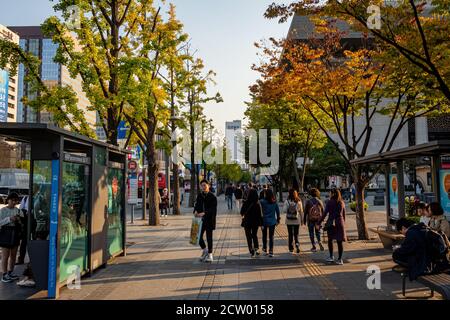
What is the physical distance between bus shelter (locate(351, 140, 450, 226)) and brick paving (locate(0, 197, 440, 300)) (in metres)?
1.42

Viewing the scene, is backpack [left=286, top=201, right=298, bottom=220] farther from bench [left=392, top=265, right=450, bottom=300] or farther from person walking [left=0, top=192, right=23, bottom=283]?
person walking [left=0, top=192, right=23, bottom=283]

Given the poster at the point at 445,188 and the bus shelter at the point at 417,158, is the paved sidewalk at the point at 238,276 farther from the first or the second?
the poster at the point at 445,188

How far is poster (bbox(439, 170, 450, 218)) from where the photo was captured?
29.7 ft

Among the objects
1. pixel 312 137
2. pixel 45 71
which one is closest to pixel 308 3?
pixel 312 137

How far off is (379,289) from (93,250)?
5.35m

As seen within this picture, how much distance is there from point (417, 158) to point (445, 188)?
6.90 feet

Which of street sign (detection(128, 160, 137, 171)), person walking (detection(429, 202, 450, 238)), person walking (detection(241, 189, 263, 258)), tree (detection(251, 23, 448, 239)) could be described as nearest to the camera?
person walking (detection(429, 202, 450, 238))

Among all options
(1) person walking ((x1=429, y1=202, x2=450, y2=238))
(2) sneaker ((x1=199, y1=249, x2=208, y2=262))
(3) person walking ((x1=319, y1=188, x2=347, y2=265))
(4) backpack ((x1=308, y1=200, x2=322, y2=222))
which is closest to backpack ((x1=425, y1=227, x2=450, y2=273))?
(1) person walking ((x1=429, y1=202, x2=450, y2=238))

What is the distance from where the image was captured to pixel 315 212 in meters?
11.2

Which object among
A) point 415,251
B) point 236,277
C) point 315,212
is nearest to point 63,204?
point 236,277

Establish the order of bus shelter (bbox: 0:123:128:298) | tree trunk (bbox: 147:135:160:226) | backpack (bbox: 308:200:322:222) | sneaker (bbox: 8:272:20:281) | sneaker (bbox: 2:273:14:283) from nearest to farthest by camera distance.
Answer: bus shelter (bbox: 0:123:128:298)
sneaker (bbox: 2:273:14:283)
sneaker (bbox: 8:272:20:281)
backpack (bbox: 308:200:322:222)
tree trunk (bbox: 147:135:160:226)

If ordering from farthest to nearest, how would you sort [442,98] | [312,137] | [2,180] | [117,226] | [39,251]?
1. [2,180]
2. [312,137]
3. [442,98]
4. [117,226]
5. [39,251]

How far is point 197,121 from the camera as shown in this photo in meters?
26.8

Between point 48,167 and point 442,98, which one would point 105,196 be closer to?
point 48,167
